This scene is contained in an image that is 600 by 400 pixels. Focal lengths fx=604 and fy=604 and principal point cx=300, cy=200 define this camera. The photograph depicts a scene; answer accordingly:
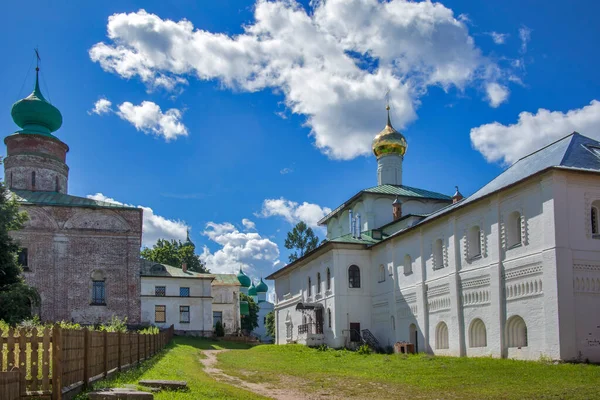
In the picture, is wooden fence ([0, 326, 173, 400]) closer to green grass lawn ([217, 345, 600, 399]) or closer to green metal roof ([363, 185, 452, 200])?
green grass lawn ([217, 345, 600, 399])

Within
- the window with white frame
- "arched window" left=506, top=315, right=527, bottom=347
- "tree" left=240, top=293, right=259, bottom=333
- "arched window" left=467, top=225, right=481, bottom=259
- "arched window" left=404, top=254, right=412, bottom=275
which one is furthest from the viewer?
"tree" left=240, top=293, right=259, bottom=333

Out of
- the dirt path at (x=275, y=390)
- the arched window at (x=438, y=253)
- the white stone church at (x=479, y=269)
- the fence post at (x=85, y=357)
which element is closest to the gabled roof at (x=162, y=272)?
the white stone church at (x=479, y=269)

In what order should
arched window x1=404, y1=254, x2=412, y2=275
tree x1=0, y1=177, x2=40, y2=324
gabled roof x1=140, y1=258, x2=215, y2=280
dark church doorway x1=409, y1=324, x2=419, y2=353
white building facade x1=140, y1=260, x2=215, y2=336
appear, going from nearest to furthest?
1. tree x1=0, y1=177, x2=40, y2=324
2. dark church doorway x1=409, y1=324, x2=419, y2=353
3. arched window x1=404, y1=254, x2=412, y2=275
4. white building facade x1=140, y1=260, x2=215, y2=336
5. gabled roof x1=140, y1=258, x2=215, y2=280

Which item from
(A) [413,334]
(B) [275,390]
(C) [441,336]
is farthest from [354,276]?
(B) [275,390]

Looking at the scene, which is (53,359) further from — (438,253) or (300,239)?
(300,239)

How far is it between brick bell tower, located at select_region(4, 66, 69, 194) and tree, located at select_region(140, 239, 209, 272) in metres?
23.9

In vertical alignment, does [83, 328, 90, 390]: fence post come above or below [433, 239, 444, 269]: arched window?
below

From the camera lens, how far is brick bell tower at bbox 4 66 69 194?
36.9 metres

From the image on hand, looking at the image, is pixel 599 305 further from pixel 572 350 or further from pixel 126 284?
pixel 126 284

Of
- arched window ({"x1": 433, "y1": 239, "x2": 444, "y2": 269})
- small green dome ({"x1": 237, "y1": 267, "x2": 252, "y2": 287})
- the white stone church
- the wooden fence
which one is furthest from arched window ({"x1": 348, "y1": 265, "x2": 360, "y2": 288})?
small green dome ({"x1": 237, "y1": 267, "x2": 252, "y2": 287})

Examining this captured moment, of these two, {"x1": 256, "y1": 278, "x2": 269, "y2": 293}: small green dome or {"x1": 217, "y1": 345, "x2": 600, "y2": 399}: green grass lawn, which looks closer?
{"x1": 217, "y1": 345, "x2": 600, "y2": 399}: green grass lawn

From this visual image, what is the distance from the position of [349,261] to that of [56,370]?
22712 mm

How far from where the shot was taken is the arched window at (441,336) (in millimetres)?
24250

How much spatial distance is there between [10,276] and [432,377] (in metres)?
16.3
